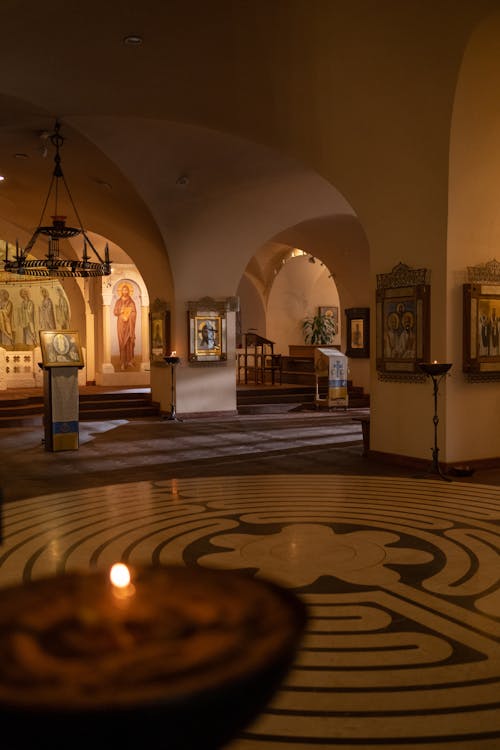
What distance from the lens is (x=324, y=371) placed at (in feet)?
52.9

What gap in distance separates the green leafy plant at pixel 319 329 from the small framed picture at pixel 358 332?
613 cm

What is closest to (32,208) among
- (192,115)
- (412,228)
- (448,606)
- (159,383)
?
(159,383)

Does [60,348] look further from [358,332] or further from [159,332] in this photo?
[358,332]

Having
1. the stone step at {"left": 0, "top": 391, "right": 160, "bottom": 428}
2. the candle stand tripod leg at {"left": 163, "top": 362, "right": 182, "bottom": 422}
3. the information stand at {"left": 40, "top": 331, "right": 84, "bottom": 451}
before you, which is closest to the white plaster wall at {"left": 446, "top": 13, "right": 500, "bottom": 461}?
the information stand at {"left": 40, "top": 331, "right": 84, "bottom": 451}

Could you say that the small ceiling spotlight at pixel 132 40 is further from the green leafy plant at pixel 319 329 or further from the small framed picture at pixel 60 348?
the green leafy plant at pixel 319 329

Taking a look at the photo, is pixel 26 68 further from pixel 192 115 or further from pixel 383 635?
pixel 383 635

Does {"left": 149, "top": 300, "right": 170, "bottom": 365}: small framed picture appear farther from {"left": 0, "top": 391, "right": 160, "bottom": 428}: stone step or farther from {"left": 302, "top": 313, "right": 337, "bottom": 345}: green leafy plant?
{"left": 302, "top": 313, "right": 337, "bottom": 345}: green leafy plant

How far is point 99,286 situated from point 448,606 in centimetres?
1668

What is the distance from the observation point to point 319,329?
78.8ft

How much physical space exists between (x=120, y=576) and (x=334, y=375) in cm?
1441

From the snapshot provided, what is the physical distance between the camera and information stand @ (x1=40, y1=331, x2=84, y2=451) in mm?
10008

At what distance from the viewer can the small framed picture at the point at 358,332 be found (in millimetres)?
17422

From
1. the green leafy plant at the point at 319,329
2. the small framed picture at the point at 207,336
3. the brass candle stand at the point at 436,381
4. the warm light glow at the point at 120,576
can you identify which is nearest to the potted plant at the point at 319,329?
the green leafy plant at the point at 319,329

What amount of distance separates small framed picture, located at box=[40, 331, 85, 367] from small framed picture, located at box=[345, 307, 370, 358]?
8.74 meters
